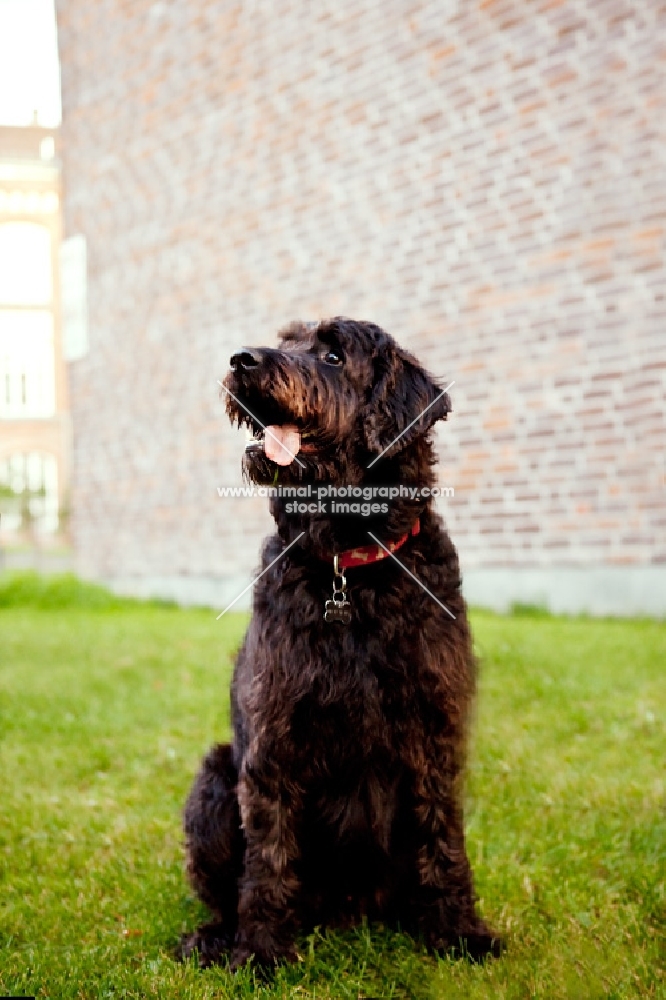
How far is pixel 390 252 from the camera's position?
7.81 m

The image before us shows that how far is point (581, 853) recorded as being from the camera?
3.11 m

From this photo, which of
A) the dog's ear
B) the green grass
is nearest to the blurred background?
the green grass

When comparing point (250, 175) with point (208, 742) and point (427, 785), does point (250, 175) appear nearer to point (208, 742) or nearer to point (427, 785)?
point (208, 742)

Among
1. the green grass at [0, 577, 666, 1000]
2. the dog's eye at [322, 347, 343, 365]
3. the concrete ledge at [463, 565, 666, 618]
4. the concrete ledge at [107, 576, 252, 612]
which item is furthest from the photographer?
the concrete ledge at [107, 576, 252, 612]

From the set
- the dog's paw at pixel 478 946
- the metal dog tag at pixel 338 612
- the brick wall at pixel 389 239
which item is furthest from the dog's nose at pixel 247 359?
the brick wall at pixel 389 239

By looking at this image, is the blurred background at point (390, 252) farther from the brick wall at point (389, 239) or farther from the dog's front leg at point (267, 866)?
the dog's front leg at point (267, 866)

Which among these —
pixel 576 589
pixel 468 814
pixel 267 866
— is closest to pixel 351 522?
pixel 267 866

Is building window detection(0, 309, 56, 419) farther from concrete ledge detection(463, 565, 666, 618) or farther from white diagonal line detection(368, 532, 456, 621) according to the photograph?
white diagonal line detection(368, 532, 456, 621)

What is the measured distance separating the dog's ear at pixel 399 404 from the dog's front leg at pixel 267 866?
974mm

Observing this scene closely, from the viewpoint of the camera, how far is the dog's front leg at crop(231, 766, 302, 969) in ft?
7.87

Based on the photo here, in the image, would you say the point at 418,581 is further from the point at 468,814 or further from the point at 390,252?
the point at 390,252

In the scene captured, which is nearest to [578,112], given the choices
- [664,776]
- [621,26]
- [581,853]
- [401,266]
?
[621,26]

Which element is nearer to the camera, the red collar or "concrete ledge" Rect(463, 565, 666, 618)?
the red collar

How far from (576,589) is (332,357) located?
4674mm
